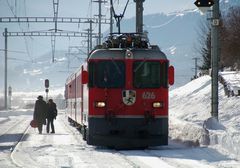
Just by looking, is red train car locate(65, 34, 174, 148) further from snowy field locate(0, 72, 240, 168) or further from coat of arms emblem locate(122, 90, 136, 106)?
snowy field locate(0, 72, 240, 168)

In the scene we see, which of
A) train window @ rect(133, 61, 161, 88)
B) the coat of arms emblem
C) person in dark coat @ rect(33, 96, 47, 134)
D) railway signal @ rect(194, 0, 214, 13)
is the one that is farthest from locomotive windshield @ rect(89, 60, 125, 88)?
person in dark coat @ rect(33, 96, 47, 134)

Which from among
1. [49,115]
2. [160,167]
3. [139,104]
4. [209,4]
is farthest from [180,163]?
[49,115]

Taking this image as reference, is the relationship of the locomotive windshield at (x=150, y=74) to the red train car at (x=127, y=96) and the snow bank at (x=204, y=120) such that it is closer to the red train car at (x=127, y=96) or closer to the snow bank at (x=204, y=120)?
the red train car at (x=127, y=96)

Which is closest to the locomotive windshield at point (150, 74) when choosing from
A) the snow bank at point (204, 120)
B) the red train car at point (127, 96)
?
the red train car at point (127, 96)

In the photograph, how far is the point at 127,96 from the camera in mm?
17266

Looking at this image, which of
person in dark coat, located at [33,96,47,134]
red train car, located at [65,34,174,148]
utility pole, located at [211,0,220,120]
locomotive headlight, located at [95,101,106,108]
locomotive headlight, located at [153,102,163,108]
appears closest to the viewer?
red train car, located at [65,34,174,148]

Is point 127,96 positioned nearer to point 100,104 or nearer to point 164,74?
point 100,104

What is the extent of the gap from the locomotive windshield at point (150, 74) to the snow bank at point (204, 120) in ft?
5.90

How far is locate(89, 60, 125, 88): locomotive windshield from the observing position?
17328 millimetres

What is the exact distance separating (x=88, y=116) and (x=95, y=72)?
1.29 m

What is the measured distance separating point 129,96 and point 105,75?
920mm

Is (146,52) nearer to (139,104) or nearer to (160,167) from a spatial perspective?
(139,104)

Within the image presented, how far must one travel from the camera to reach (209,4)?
16688 mm

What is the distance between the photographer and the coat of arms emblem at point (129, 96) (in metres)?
17.2
